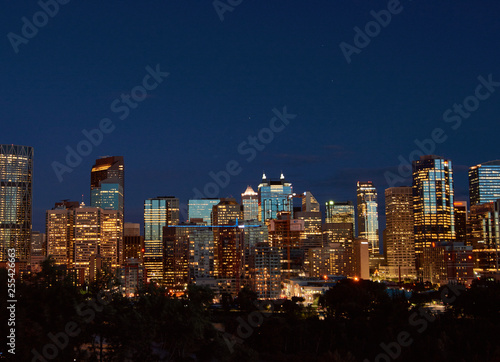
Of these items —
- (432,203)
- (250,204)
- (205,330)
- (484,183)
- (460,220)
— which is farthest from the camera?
(250,204)

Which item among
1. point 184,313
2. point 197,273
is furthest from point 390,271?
point 184,313

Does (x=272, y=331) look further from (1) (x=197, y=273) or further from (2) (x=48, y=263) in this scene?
(1) (x=197, y=273)

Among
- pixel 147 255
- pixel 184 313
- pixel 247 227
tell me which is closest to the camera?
pixel 184 313

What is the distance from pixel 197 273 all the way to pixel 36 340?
1997 inches

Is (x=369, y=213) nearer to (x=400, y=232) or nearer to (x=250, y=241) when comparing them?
(x=400, y=232)

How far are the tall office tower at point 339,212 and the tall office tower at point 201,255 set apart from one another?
40.7 m

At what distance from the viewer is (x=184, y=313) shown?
64.5 feet

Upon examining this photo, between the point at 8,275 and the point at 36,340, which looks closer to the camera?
the point at 36,340

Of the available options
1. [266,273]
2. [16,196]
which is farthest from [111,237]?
[266,273]

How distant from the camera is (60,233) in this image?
256 feet

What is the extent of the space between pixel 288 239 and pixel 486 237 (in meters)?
28.2

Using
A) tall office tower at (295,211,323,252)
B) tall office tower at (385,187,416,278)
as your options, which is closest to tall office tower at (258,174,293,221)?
tall office tower at (295,211,323,252)

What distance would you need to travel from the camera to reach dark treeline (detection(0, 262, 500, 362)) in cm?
1571

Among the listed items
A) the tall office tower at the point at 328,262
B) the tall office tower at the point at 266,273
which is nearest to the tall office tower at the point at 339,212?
the tall office tower at the point at 328,262
